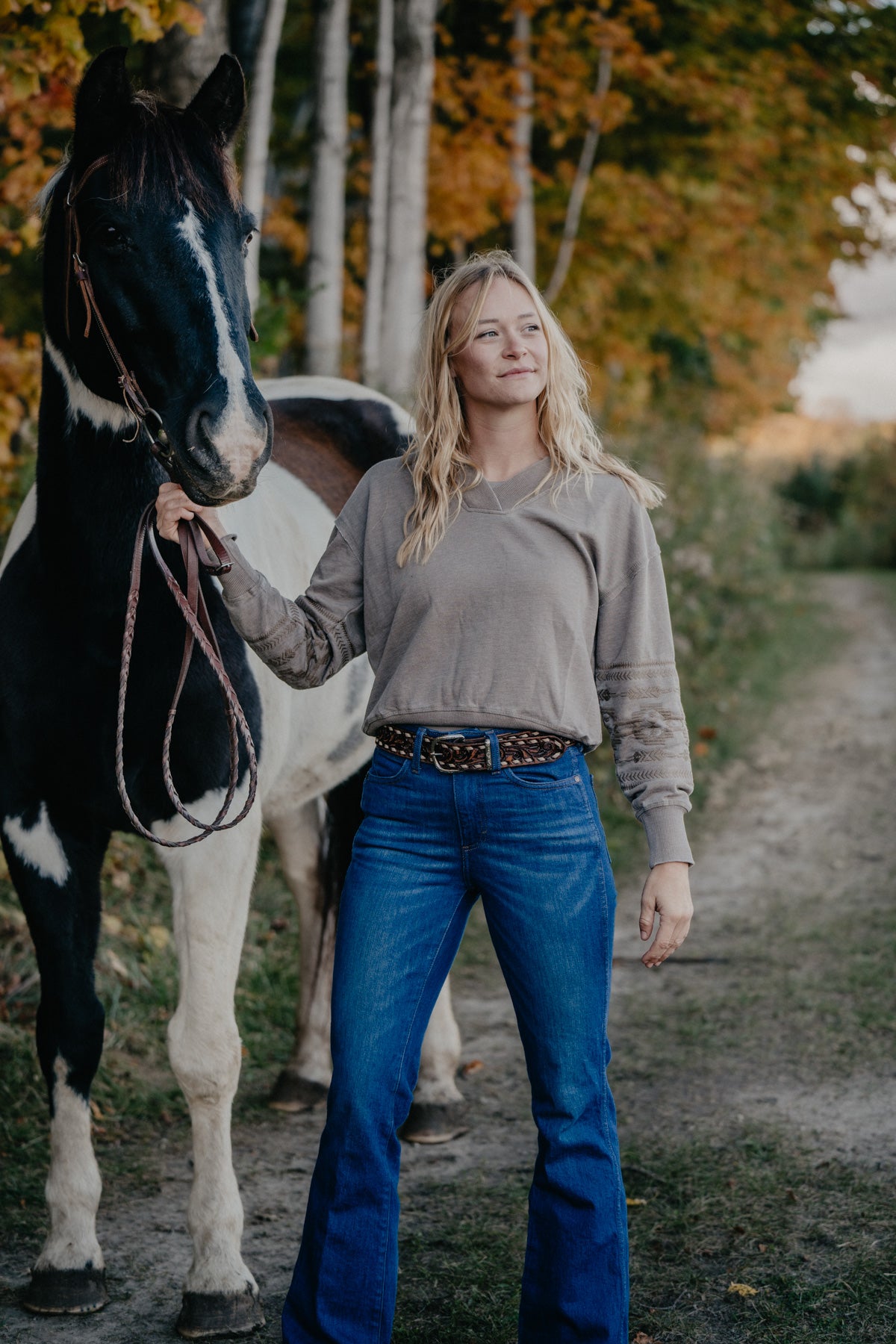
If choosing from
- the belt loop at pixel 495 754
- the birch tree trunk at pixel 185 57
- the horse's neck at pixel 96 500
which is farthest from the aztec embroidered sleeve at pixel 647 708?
the birch tree trunk at pixel 185 57

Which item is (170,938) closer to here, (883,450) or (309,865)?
(309,865)

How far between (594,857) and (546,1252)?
2.22ft

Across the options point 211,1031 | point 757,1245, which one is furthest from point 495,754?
point 757,1245

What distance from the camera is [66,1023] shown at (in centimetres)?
270

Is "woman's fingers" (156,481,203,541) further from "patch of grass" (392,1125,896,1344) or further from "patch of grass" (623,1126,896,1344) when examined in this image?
"patch of grass" (623,1126,896,1344)

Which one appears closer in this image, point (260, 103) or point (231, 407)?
point (231, 407)

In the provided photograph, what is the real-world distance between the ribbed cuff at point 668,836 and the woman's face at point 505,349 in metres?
0.78

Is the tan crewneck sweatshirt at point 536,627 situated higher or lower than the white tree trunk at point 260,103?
lower

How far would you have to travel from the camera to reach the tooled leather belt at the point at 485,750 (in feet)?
6.92

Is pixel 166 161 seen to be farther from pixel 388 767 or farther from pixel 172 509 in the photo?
pixel 388 767

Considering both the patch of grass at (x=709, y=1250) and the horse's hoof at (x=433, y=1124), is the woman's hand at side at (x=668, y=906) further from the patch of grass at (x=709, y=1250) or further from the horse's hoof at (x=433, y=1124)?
the horse's hoof at (x=433, y=1124)

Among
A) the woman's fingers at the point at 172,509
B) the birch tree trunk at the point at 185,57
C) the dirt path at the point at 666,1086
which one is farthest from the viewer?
the birch tree trunk at the point at 185,57

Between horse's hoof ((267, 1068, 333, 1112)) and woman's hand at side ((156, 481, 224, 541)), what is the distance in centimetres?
214

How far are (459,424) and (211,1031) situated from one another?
4.62 feet
